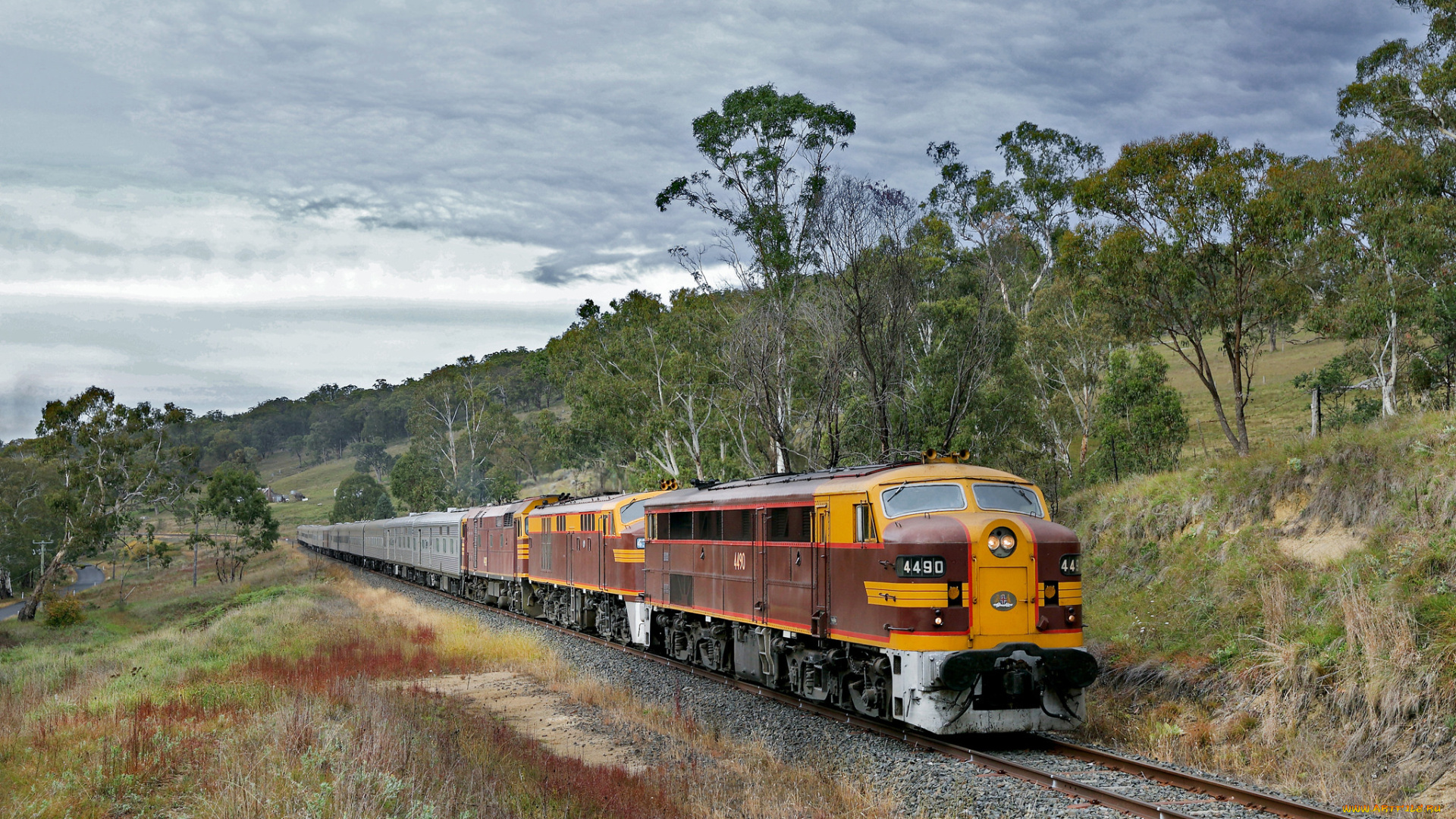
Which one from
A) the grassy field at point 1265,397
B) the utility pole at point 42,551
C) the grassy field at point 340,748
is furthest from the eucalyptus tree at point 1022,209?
the utility pole at point 42,551

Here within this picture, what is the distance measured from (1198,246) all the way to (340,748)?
76.0 ft

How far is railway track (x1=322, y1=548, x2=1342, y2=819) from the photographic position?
394 inches

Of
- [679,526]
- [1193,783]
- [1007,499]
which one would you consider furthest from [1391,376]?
[1193,783]

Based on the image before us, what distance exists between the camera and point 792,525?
16.3 metres

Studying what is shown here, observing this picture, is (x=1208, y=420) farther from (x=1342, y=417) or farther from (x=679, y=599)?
(x=679, y=599)

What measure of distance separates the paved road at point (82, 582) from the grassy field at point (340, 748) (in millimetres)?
61609

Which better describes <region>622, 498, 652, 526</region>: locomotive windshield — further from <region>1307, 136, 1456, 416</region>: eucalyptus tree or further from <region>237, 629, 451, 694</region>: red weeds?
<region>1307, 136, 1456, 416</region>: eucalyptus tree

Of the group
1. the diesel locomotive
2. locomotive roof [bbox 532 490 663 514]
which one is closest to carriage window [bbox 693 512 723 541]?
the diesel locomotive

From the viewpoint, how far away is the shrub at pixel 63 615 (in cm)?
5406

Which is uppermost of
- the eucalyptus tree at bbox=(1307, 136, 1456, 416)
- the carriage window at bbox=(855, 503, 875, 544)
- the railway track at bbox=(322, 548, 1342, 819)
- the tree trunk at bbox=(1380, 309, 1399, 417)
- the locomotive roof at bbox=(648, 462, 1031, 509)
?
the eucalyptus tree at bbox=(1307, 136, 1456, 416)

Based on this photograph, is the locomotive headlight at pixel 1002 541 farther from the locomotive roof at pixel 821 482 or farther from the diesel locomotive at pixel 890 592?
the locomotive roof at pixel 821 482

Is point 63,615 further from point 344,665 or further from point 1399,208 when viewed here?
point 1399,208

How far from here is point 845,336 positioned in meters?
32.2

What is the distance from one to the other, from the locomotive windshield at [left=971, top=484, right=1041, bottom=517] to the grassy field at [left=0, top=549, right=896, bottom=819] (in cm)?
436
